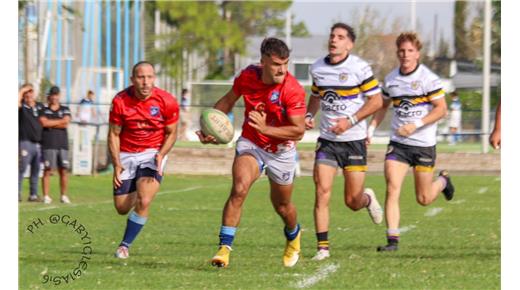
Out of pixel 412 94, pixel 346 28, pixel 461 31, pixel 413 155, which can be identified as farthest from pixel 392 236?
pixel 461 31

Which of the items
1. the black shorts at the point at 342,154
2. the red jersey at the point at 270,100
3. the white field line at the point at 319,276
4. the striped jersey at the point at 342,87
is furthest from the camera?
the black shorts at the point at 342,154

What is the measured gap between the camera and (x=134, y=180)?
13.5 meters

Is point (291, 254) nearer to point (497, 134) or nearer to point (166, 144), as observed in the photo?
point (166, 144)

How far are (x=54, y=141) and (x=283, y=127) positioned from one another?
38.7 ft

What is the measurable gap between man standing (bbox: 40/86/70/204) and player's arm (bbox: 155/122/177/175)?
9.50 m

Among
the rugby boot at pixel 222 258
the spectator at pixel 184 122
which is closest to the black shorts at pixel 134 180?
the rugby boot at pixel 222 258

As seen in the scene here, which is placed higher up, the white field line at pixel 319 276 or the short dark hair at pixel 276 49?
the short dark hair at pixel 276 49

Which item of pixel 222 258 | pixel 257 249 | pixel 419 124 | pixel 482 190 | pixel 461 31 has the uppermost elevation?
pixel 461 31

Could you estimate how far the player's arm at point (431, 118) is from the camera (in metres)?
14.2

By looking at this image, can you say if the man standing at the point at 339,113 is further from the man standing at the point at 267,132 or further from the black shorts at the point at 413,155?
the man standing at the point at 267,132

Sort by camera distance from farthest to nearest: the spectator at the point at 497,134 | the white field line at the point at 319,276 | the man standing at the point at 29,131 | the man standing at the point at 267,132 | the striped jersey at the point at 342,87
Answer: the man standing at the point at 29,131
the striped jersey at the point at 342,87
the man standing at the point at 267,132
the spectator at the point at 497,134
the white field line at the point at 319,276

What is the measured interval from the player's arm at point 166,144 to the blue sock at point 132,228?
538 millimetres

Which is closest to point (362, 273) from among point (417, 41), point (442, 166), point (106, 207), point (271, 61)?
point (271, 61)

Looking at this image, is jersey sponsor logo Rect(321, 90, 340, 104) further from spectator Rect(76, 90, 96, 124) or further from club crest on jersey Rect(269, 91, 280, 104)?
spectator Rect(76, 90, 96, 124)
